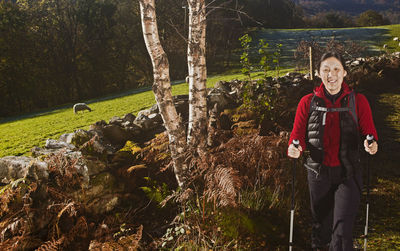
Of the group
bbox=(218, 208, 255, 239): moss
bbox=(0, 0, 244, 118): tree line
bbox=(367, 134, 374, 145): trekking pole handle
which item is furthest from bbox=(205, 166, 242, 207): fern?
bbox=(0, 0, 244, 118): tree line

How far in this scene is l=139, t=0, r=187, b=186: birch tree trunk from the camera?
438 cm

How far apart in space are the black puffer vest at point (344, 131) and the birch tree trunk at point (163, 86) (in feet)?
7.61

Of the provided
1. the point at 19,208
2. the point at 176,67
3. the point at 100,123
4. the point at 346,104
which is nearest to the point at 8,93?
the point at 176,67

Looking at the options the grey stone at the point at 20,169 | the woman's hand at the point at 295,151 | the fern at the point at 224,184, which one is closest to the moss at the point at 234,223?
the fern at the point at 224,184

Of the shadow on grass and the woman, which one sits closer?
the woman

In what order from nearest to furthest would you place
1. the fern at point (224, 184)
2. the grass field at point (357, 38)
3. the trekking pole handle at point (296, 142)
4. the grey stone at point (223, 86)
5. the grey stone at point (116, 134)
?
the trekking pole handle at point (296, 142)
the fern at point (224, 184)
the grey stone at point (116, 134)
the grey stone at point (223, 86)
the grass field at point (357, 38)

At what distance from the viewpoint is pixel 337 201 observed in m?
3.19

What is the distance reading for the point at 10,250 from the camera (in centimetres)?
346

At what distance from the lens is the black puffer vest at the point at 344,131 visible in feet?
10.1

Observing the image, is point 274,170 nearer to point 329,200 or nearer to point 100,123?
point 329,200

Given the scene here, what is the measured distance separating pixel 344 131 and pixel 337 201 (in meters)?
0.85

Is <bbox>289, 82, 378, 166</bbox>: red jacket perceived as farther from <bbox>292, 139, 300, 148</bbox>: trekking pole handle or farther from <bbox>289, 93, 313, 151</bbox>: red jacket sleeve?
<bbox>292, 139, 300, 148</bbox>: trekking pole handle

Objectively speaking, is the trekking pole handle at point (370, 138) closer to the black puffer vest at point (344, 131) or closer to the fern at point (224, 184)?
the black puffer vest at point (344, 131)

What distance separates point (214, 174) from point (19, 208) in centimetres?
299
